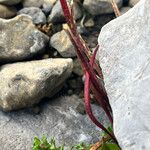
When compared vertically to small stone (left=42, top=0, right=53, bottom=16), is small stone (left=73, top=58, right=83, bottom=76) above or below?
below

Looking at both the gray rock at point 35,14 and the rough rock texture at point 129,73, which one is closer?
the rough rock texture at point 129,73

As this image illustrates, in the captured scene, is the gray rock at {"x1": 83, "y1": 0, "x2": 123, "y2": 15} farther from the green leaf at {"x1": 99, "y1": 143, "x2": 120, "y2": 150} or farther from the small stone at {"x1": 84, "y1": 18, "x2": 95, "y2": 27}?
the green leaf at {"x1": 99, "y1": 143, "x2": 120, "y2": 150}

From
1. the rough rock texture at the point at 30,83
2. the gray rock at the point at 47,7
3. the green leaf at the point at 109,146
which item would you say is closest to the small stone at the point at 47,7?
the gray rock at the point at 47,7

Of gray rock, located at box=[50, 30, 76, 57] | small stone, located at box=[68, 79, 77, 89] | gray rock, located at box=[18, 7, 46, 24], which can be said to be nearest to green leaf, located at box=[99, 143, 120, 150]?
small stone, located at box=[68, 79, 77, 89]

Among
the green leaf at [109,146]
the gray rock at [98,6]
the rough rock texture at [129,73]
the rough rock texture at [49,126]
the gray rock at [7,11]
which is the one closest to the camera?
the rough rock texture at [129,73]

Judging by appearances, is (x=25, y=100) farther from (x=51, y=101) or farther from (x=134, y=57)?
(x=134, y=57)

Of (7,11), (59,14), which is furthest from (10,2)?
(59,14)

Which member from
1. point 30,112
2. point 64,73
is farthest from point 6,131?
point 64,73

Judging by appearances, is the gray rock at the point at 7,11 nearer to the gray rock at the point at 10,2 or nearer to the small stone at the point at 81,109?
the gray rock at the point at 10,2
